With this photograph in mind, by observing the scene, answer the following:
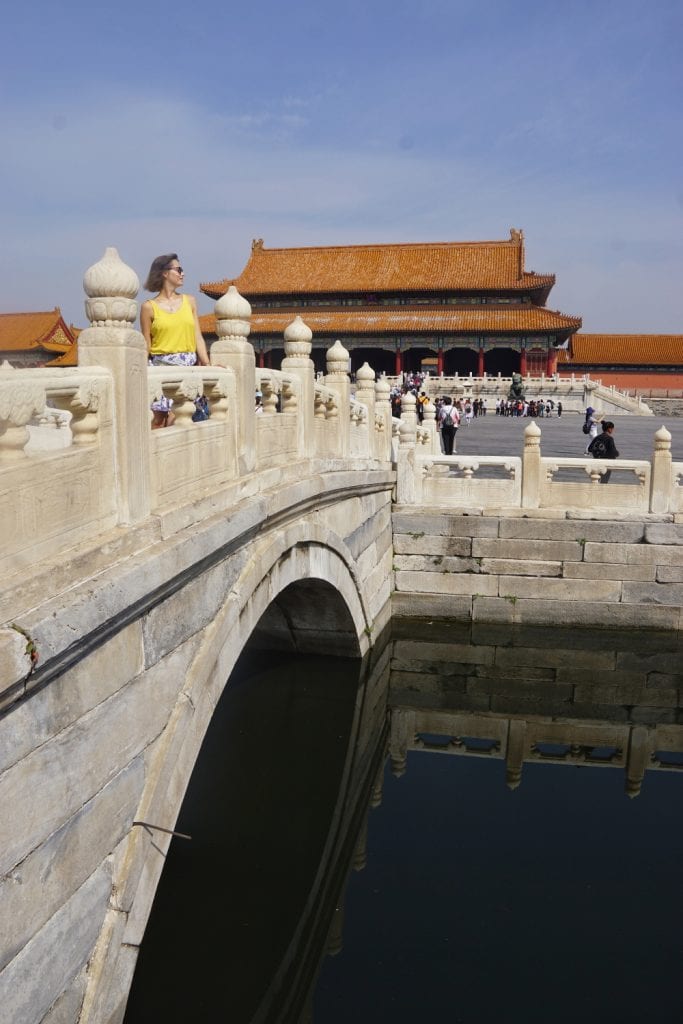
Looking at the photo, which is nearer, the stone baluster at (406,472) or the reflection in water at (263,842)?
the reflection in water at (263,842)

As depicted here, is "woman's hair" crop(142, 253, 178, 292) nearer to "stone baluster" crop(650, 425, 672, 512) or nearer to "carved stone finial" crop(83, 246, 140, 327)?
"carved stone finial" crop(83, 246, 140, 327)

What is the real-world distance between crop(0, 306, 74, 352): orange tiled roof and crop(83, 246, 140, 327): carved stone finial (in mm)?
35162

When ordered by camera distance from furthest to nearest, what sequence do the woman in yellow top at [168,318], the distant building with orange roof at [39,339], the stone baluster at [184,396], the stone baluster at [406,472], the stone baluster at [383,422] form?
1. the distant building with orange roof at [39,339]
2. the stone baluster at [406,472]
3. the stone baluster at [383,422]
4. the woman in yellow top at [168,318]
5. the stone baluster at [184,396]

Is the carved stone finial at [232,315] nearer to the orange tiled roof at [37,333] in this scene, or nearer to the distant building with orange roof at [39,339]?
the distant building with orange roof at [39,339]

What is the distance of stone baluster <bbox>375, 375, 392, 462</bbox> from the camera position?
10.7 m

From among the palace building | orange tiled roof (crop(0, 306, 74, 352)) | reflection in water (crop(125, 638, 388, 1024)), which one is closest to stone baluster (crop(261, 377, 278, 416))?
reflection in water (crop(125, 638, 388, 1024))

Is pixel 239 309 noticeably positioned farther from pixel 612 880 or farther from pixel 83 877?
pixel 612 880

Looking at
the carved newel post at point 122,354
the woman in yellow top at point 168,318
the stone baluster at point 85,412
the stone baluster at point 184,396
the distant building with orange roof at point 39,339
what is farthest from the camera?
the distant building with orange roof at point 39,339

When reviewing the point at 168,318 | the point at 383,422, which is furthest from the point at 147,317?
the point at 383,422

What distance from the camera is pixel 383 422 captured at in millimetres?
10906

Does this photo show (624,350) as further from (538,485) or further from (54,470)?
(54,470)

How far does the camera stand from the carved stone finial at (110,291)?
11.7 feet

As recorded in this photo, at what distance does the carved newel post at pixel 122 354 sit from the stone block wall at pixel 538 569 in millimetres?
7499

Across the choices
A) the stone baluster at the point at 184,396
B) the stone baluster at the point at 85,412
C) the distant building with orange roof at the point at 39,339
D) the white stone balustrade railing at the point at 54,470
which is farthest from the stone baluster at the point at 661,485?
the distant building with orange roof at the point at 39,339
